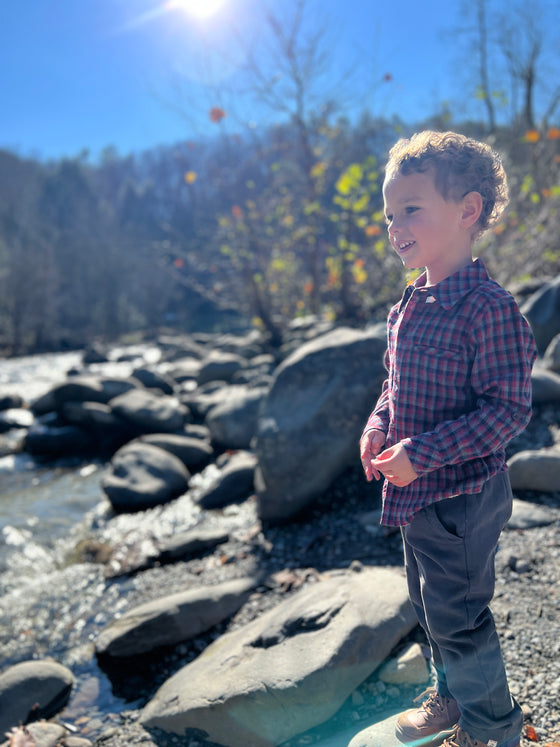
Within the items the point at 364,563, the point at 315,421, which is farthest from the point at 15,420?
the point at 364,563

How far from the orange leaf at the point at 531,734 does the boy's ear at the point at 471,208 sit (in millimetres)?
1525

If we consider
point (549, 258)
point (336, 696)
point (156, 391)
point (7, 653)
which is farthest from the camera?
point (156, 391)

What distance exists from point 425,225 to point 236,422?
4734 mm

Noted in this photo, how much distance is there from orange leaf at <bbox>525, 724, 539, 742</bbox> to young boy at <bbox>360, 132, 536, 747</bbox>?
241 millimetres

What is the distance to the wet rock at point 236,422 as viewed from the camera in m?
5.98

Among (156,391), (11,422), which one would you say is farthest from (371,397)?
(11,422)

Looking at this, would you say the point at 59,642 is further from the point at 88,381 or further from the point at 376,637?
the point at 88,381

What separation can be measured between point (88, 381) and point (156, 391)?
1.21m

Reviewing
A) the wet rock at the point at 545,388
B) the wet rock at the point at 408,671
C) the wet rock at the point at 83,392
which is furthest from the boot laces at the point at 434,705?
the wet rock at the point at 83,392

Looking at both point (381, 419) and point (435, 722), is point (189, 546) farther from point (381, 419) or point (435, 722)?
point (381, 419)

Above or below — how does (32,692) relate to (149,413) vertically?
below

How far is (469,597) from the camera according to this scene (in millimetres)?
1442

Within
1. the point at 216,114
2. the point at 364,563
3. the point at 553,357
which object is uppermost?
the point at 216,114

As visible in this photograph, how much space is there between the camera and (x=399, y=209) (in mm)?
1482
